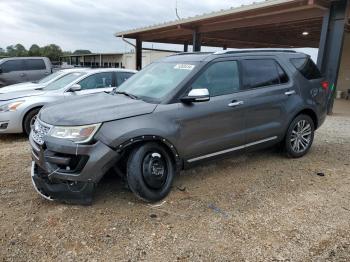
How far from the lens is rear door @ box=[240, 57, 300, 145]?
4508 millimetres

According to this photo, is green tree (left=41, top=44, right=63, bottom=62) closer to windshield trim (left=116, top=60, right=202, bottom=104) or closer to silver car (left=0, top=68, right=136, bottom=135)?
silver car (left=0, top=68, right=136, bottom=135)

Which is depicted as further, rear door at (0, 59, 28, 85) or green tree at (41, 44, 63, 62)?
green tree at (41, 44, 63, 62)

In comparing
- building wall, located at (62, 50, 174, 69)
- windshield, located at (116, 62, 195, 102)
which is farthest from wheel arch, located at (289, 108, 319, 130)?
building wall, located at (62, 50, 174, 69)

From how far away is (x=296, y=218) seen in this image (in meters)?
3.41

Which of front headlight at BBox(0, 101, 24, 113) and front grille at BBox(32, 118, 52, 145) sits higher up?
front grille at BBox(32, 118, 52, 145)

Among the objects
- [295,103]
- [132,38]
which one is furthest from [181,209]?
[132,38]

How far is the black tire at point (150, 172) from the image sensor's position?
3482mm

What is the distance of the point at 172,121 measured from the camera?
3.74m

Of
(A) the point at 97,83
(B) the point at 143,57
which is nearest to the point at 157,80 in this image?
(A) the point at 97,83

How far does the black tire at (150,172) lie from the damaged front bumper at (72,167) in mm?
240

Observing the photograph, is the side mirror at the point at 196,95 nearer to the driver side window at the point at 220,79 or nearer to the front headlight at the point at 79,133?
the driver side window at the point at 220,79

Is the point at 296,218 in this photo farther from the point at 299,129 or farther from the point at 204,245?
the point at 299,129

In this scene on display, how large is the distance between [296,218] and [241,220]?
605mm

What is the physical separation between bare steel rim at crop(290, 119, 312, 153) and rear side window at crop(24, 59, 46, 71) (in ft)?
36.7
